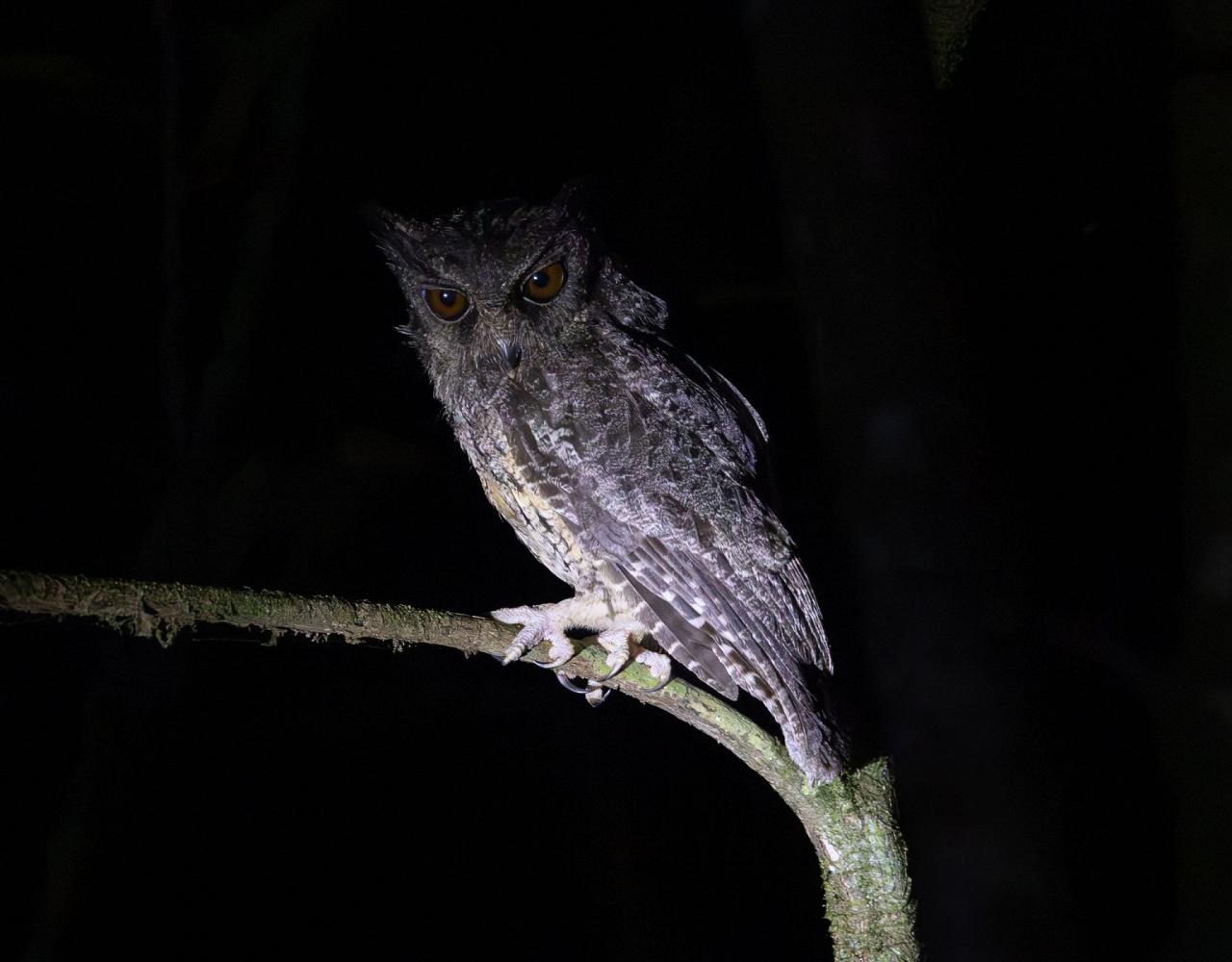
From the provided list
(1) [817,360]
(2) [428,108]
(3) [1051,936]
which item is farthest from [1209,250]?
(2) [428,108]

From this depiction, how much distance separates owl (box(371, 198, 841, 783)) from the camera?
1.35 metres

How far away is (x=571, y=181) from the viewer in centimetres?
154

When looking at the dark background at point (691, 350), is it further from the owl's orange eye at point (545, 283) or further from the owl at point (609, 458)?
the owl's orange eye at point (545, 283)

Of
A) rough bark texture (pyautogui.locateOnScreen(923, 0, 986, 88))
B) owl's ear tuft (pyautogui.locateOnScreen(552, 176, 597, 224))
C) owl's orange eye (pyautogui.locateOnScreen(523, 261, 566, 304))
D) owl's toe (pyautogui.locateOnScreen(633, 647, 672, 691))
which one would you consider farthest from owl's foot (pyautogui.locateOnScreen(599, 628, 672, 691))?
rough bark texture (pyautogui.locateOnScreen(923, 0, 986, 88))

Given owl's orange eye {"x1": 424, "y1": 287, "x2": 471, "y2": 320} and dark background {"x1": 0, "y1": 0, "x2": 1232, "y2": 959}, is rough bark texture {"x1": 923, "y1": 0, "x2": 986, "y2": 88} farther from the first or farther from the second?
owl's orange eye {"x1": 424, "y1": 287, "x2": 471, "y2": 320}

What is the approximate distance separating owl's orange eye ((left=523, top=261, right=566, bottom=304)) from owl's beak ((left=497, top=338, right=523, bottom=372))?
0.31 ft

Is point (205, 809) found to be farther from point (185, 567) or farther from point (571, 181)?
point (571, 181)

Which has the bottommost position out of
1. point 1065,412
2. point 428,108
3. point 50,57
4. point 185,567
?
point 185,567

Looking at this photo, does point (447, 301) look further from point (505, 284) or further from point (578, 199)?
point (578, 199)

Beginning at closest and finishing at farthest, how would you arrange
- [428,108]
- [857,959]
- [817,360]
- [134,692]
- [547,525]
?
[857,959], [547,525], [817,360], [134,692], [428,108]

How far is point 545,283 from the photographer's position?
1.47m

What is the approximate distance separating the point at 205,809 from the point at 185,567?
58 centimetres

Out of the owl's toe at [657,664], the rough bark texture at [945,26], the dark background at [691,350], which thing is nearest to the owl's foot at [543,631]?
the owl's toe at [657,664]

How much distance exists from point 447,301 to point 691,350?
0.55 meters
